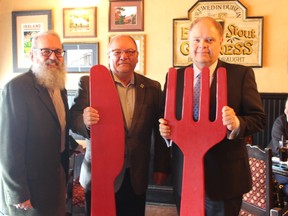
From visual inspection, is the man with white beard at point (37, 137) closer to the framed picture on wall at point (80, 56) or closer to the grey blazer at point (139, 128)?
the grey blazer at point (139, 128)

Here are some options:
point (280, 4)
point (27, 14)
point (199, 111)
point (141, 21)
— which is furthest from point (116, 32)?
point (199, 111)

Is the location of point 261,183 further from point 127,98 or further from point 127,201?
point 127,98

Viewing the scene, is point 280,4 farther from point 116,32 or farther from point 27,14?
point 27,14

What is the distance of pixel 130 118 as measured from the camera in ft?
5.06

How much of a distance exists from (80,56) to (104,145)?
7.43 feet

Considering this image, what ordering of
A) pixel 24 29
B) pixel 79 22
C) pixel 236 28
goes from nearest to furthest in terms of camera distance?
pixel 236 28 < pixel 79 22 < pixel 24 29

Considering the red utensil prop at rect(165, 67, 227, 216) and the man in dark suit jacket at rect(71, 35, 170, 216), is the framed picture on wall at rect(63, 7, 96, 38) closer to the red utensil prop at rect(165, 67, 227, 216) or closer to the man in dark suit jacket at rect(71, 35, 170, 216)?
the man in dark suit jacket at rect(71, 35, 170, 216)

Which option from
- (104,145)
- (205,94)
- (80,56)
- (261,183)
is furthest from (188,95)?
(80,56)

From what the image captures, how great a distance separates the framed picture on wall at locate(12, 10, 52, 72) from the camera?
3.46 metres

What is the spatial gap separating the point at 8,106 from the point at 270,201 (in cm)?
159

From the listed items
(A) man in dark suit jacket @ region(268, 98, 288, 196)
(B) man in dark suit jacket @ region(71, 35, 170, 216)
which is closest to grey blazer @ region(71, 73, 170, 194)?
(B) man in dark suit jacket @ region(71, 35, 170, 216)

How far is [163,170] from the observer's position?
1656 millimetres

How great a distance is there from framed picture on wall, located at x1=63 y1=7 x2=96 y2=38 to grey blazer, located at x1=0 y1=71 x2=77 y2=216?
74.7 inches

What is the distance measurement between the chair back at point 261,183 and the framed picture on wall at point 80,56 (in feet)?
6.28
